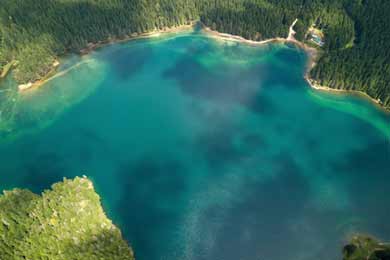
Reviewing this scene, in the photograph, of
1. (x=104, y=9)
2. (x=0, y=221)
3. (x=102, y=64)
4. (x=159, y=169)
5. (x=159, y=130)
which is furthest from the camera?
(x=104, y=9)

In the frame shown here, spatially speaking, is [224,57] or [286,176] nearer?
[286,176]

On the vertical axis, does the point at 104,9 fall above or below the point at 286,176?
above

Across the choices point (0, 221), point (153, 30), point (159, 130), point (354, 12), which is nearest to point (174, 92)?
point (159, 130)

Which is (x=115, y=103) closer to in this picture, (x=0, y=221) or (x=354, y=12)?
(x=0, y=221)

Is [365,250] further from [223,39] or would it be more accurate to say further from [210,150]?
[223,39]

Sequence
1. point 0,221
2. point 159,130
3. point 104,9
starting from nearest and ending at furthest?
point 0,221, point 159,130, point 104,9

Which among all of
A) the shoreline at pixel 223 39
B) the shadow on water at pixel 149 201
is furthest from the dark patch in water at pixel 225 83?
the shadow on water at pixel 149 201

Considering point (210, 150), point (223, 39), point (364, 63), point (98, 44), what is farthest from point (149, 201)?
point (364, 63)
